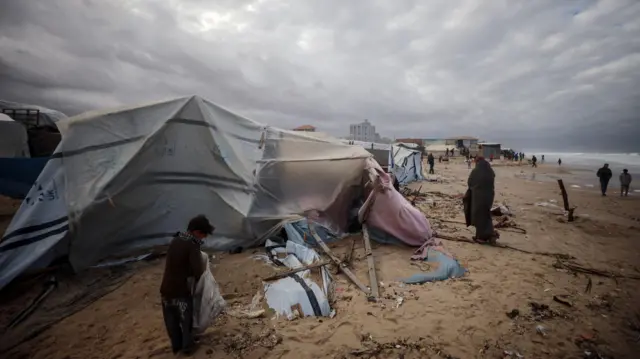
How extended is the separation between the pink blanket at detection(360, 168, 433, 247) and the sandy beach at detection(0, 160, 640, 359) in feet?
2.28

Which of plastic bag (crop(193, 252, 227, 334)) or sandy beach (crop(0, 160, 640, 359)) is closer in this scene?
plastic bag (crop(193, 252, 227, 334))

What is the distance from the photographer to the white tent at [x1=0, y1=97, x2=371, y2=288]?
15.9ft

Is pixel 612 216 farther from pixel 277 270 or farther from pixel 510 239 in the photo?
pixel 277 270

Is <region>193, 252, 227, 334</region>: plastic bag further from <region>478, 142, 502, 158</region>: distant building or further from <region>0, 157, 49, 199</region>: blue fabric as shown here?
<region>478, 142, 502, 158</region>: distant building

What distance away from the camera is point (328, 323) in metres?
3.85

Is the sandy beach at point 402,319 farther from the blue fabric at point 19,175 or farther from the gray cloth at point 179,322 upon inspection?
the blue fabric at point 19,175

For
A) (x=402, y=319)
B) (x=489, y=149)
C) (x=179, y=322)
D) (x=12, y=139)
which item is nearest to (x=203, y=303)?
(x=179, y=322)

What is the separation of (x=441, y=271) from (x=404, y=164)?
16.5 meters

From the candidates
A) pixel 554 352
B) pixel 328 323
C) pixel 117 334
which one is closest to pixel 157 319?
pixel 117 334

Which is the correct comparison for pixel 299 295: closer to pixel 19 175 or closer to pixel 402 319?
pixel 402 319

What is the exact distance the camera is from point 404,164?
20969mm

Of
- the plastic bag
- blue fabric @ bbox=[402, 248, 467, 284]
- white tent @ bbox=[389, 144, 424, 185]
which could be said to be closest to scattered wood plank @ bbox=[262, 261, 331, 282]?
blue fabric @ bbox=[402, 248, 467, 284]

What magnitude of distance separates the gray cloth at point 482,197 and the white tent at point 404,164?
449 inches

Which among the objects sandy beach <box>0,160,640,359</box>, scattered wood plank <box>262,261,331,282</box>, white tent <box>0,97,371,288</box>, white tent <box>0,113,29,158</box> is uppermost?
white tent <box>0,113,29,158</box>
